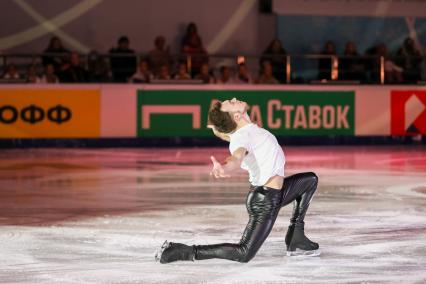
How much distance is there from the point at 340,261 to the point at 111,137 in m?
13.4

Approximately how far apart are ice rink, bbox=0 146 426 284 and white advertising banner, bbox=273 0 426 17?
6301 mm

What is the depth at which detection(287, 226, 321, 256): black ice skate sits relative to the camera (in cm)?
732

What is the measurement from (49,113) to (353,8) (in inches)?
281

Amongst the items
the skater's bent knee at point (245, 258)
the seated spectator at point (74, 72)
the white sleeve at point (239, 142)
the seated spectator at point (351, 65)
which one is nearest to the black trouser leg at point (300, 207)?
the skater's bent knee at point (245, 258)

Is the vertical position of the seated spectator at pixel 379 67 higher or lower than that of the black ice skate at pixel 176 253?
higher

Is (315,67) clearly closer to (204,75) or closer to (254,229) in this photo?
(204,75)

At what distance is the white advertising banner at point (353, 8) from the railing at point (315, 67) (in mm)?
1088

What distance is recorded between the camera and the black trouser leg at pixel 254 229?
6809mm

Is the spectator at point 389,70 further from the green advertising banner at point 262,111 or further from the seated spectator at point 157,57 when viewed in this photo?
the seated spectator at point 157,57

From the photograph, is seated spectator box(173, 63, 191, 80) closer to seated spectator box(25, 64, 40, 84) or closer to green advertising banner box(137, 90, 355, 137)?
green advertising banner box(137, 90, 355, 137)

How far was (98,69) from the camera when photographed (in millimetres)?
19969

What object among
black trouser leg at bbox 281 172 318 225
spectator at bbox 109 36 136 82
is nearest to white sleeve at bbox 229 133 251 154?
black trouser leg at bbox 281 172 318 225

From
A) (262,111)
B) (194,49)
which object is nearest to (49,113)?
(194,49)

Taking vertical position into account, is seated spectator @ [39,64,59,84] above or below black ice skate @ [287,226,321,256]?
above
